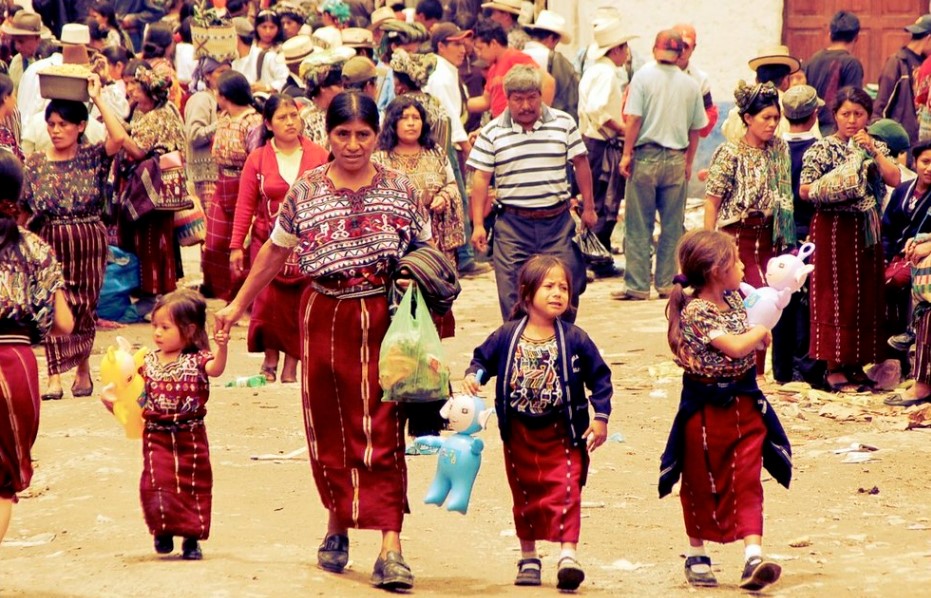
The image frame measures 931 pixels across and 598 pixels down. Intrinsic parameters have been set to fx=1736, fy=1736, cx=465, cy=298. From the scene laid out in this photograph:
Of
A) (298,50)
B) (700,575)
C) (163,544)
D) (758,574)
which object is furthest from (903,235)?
(298,50)

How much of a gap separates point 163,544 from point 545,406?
173 centimetres

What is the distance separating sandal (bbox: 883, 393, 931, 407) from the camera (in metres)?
10.7

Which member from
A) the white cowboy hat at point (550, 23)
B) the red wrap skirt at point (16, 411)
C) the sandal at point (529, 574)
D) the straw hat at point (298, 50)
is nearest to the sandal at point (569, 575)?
the sandal at point (529, 574)

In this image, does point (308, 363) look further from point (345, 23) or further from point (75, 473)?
point (345, 23)

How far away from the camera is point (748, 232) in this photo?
35.9 feet

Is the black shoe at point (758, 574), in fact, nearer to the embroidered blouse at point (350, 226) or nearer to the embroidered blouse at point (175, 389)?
the embroidered blouse at point (350, 226)

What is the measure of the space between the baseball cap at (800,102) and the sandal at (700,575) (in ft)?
16.0

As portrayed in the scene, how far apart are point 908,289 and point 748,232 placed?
1.20m

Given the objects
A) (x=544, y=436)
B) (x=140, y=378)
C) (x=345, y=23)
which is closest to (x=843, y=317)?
(x=544, y=436)

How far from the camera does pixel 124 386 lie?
7207mm

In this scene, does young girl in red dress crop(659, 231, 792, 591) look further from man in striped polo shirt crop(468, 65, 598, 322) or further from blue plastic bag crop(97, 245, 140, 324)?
blue plastic bag crop(97, 245, 140, 324)

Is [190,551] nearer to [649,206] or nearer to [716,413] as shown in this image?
[716,413]

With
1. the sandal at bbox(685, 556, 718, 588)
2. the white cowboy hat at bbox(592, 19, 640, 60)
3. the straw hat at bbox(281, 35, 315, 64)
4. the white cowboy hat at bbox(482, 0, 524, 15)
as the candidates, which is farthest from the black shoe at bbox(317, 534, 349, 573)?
the white cowboy hat at bbox(482, 0, 524, 15)

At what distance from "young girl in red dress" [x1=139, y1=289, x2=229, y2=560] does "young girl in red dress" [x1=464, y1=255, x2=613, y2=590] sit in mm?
1188
